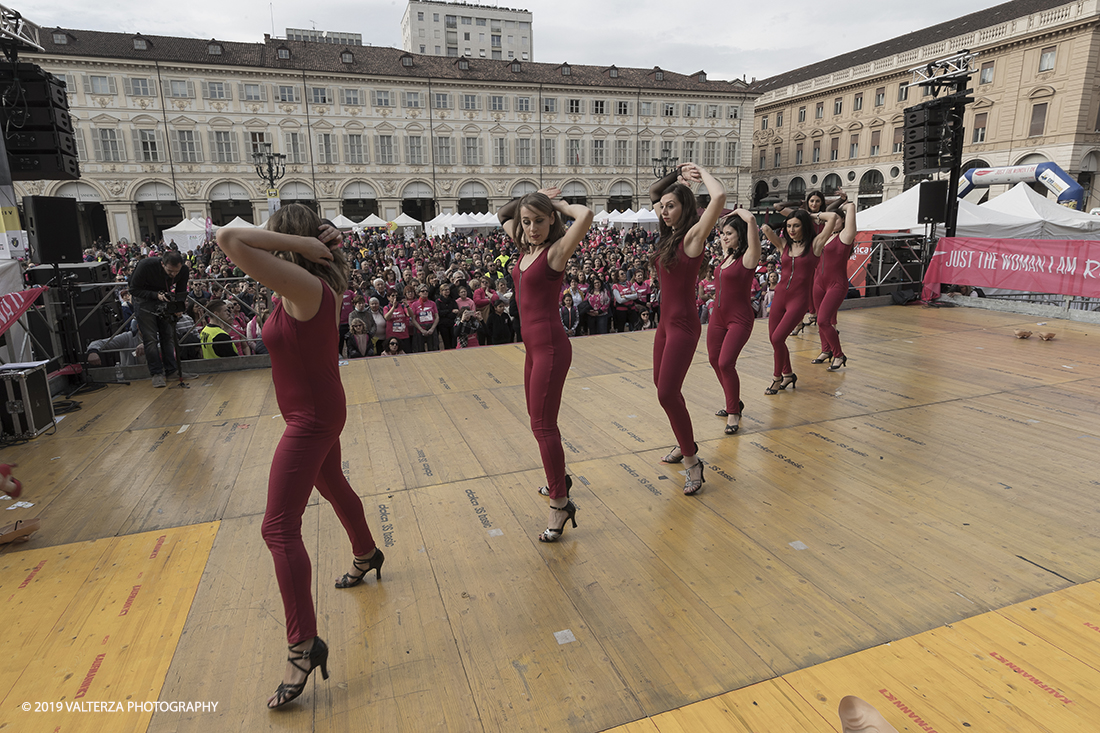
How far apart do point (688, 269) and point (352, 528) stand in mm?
2537

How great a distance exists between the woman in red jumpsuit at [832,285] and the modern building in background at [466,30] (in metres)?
76.8

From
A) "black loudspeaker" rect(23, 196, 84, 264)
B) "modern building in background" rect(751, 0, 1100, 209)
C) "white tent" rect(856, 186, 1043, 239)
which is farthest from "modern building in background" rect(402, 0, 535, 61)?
"black loudspeaker" rect(23, 196, 84, 264)

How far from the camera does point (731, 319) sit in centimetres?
509

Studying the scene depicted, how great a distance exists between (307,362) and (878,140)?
5474cm

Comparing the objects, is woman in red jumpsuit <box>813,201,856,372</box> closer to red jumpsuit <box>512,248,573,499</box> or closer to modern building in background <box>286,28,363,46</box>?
red jumpsuit <box>512,248,573,499</box>

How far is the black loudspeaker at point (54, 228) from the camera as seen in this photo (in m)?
6.82

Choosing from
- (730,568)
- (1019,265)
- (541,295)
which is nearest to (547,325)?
(541,295)

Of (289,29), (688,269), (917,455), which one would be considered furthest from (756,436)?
(289,29)

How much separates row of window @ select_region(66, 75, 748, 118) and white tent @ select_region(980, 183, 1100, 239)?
116 feet

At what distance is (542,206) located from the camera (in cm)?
322

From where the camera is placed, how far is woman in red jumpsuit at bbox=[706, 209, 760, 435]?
4930mm

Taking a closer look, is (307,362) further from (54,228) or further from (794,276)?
(54,228)

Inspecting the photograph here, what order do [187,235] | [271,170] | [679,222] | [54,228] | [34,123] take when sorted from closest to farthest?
[679,222], [54,228], [34,123], [271,170], [187,235]

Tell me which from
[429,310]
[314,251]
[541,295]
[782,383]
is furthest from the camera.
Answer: [429,310]
